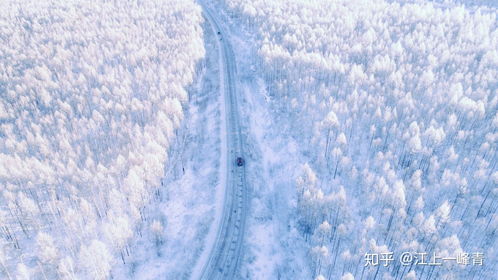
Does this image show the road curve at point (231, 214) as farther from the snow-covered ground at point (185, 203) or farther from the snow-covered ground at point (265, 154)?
the snow-covered ground at point (185, 203)

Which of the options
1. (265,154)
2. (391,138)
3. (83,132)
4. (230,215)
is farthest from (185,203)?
(391,138)

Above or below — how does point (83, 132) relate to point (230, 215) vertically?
above

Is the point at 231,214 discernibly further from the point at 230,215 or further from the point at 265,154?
the point at 265,154

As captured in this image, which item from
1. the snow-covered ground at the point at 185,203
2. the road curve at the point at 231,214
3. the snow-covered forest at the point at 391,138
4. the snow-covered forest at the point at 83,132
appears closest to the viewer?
the road curve at the point at 231,214

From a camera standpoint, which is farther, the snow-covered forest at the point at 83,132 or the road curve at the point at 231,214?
the snow-covered forest at the point at 83,132

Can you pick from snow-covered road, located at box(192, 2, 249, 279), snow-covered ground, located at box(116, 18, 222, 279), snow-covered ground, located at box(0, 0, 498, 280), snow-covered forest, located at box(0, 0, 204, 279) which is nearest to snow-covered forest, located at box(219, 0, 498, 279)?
snow-covered ground, located at box(0, 0, 498, 280)

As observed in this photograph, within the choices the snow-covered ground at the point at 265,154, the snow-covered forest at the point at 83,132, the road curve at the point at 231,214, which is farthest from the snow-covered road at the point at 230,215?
the snow-covered forest at the point at 83,132

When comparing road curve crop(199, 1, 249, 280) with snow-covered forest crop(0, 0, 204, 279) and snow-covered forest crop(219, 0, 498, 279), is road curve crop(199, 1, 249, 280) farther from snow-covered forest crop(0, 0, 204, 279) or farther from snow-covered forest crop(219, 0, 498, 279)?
snow-covered forest crop(0, 0, 204, 279)
